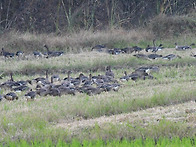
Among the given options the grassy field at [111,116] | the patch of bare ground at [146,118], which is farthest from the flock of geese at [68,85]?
the patch of bare ground at [146,118]

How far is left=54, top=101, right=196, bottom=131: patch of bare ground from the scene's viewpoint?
8.88m

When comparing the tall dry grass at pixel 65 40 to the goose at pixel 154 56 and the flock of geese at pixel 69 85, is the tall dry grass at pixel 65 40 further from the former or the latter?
the flock of geese at pixel 69 85

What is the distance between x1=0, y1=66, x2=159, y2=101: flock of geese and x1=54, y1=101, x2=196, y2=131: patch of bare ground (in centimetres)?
265

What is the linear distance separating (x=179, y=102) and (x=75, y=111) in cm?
275

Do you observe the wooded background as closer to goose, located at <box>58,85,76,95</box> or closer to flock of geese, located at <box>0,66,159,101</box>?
flock of geese, located at <box>0,66,159,101</box>

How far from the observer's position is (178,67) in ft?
54.3

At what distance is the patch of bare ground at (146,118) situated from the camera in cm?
888

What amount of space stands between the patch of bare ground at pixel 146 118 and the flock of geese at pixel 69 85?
2649 mm

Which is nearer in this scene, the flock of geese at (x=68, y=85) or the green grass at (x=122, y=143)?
the green grass at (x=122, y=143)

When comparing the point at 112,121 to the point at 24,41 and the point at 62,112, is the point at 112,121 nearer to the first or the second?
the point at 62,112

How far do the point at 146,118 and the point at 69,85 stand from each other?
14.4 ft

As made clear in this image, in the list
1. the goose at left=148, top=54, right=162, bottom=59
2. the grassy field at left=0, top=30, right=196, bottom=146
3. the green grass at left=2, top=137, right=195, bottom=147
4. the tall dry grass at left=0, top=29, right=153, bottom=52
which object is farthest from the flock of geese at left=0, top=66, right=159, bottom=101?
the tall dry grass at left=0, top=29, right=153, bottom=52

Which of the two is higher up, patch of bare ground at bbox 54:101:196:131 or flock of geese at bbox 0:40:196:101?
patch of bare ground at bbox 54:101:196:131

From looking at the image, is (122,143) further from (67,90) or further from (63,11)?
(63,11)
